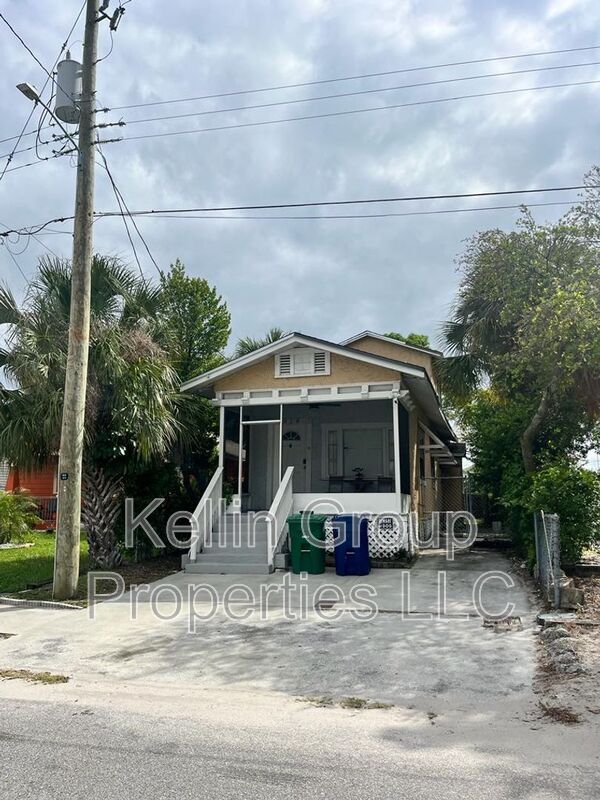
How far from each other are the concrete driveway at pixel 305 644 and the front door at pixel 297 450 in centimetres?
564

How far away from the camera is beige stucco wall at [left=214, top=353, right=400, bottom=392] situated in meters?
13.9

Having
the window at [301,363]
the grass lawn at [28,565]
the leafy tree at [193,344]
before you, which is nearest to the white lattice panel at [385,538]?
the window at [301,363]

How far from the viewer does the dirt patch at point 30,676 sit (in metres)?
6.49

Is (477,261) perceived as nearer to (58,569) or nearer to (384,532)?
(384,532)

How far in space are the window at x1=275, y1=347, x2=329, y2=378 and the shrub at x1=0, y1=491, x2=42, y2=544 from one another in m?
8.88

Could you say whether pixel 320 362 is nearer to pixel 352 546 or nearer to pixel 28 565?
pixel 352 546

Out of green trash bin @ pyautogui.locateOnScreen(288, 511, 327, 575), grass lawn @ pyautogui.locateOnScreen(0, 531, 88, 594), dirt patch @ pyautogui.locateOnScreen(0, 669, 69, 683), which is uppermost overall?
green trash bin @ pyautogui.locateOnScreen(288, 511, 327, 575)

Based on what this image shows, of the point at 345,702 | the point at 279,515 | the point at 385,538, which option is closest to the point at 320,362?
the point at 279,515

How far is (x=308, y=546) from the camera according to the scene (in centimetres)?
1197

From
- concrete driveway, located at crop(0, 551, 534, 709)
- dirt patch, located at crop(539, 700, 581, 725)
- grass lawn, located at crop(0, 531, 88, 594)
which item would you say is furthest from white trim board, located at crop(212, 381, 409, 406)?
dirt patch, located at crop(539, 700, 581, 725)

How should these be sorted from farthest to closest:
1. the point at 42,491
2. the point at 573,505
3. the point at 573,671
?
the point at 42,491 < the point at 573,505 < the point at 573,671

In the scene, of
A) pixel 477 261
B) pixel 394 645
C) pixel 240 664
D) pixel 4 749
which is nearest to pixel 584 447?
pixel 477 261

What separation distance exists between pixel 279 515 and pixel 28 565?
228 inches

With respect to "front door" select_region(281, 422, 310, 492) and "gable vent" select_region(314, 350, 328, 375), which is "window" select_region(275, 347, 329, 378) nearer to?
"gable vent" select_region(314, 350, 328, 375)
